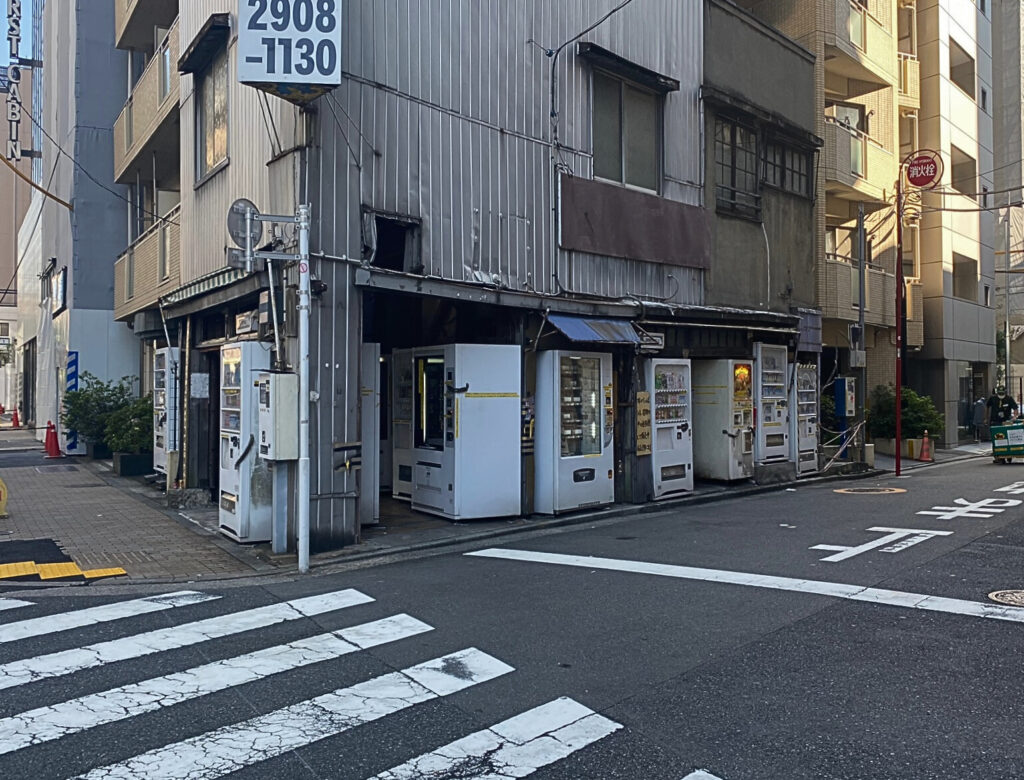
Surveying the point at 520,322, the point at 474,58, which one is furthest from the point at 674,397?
the point at 474,58

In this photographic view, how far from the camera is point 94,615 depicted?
23.4 ft

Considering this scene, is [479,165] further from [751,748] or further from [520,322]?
[751,748]

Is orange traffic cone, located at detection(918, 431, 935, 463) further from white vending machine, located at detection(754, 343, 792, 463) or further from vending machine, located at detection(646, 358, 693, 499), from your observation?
vending machine, located at detection(646, 358, 693, 499)

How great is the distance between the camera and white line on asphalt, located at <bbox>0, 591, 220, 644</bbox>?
668 centimetres

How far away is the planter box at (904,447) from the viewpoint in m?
23.8

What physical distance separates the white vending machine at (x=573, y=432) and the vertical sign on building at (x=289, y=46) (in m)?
5.00

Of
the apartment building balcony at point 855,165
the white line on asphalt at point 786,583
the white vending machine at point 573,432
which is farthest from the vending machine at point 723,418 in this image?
the apartment building balcony at point 855,165

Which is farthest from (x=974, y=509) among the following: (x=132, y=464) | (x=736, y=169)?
(x=132, y=464)

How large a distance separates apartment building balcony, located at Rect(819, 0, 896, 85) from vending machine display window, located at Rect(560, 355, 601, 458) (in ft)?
46.0

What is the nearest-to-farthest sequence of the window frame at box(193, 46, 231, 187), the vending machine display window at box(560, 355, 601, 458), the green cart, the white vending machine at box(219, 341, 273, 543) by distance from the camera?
the white vending machine at box(219, 341, 273, 543)
the window frame at box(193, 46, 231, 187)
the vending machine display window at box(560, 355, 601, 458)
the green cart

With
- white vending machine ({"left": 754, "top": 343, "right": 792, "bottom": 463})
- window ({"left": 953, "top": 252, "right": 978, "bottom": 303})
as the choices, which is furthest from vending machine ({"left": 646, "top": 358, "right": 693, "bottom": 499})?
window ({"left": 953, "top": 252, "right": 978, "bottom": 303})

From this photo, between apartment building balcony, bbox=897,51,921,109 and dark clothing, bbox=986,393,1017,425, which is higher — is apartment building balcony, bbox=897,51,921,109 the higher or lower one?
the higher one

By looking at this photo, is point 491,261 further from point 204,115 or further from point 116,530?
point 116,530

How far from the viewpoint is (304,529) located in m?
8.89
